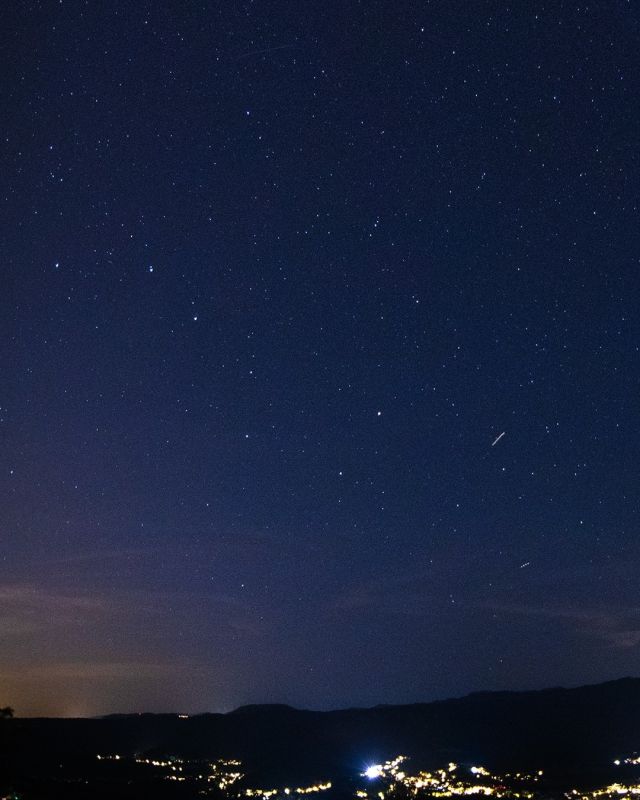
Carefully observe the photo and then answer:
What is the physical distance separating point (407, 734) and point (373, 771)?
42.9 m

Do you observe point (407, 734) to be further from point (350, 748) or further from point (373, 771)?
point (373, 771)

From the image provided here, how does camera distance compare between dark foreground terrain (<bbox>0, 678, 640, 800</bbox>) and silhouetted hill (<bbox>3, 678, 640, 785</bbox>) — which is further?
Result: silhouetted hill (<bbox>3, 678, 640, 785</bbox>)

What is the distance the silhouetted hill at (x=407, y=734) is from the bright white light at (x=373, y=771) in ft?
7.34

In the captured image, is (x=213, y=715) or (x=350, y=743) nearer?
(x=350, y=743)

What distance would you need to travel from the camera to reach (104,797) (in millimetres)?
61938

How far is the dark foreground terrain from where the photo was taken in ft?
290

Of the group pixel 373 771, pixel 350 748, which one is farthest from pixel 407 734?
pixel 373 771

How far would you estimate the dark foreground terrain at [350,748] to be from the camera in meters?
88.4

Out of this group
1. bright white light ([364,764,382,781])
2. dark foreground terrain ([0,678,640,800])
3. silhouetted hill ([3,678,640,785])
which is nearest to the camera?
dark foreground terrain ([0,678,640,800])

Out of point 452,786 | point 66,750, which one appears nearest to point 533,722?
point 452,786

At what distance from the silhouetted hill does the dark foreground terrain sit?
26 cm

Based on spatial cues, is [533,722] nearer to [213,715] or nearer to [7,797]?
[213,715]

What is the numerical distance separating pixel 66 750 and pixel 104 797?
50630mm

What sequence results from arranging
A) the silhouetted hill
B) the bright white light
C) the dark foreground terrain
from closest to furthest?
the dark foreground terrain < the bright white light < the silhouetted hill
